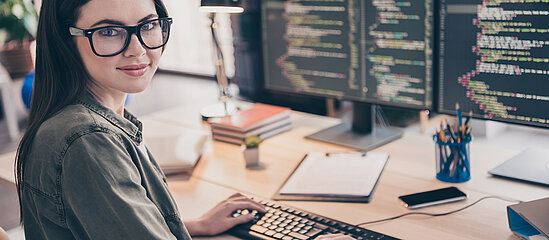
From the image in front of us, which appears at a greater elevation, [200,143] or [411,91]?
[411,91]

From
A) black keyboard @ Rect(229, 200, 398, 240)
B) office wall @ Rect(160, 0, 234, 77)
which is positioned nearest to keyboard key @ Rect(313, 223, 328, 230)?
black keyboard @ Rect(229, 200, 398, 240)

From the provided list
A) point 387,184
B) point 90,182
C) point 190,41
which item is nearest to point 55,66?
point 90,182

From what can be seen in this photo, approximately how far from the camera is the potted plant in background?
5797mm

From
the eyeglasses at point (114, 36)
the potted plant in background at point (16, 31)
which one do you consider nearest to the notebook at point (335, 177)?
the eyeglasses at point (114, 36)

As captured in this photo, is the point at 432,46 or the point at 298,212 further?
the point at 432,46

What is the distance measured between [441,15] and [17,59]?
21.7 feet

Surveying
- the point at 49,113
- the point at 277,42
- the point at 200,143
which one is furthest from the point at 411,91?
the point at 49,113

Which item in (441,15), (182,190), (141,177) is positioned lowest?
(182,190)

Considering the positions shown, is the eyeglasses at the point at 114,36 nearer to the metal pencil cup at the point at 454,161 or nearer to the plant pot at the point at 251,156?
the plant pot at the point at 251,156

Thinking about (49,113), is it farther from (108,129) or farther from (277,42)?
(277,42)

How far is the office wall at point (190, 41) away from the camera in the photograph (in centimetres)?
642

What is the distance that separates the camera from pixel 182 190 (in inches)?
58.7

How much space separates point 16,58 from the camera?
22.9 ft

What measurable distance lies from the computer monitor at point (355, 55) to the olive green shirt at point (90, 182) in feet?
2.77
